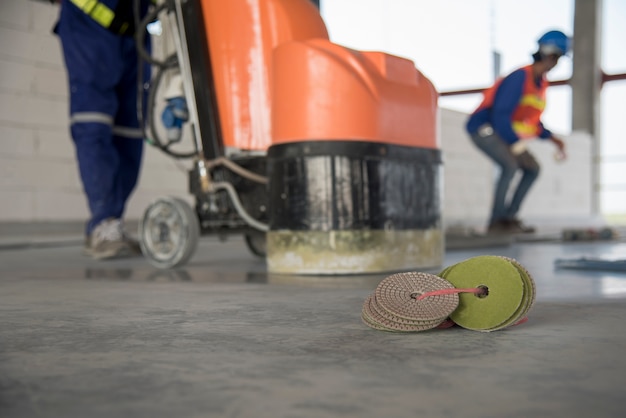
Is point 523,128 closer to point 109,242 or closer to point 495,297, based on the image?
point 109,242

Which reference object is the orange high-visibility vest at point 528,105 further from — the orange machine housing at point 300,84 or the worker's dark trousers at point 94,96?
the worker's dark trousers at point 94,96

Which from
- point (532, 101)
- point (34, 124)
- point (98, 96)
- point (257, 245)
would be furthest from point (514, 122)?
point (34, 124)

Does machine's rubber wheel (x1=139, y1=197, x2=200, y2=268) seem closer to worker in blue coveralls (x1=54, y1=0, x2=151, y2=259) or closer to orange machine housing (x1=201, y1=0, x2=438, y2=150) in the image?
orange machine housing (x1=201, y1=0, x2=438, y2=150)

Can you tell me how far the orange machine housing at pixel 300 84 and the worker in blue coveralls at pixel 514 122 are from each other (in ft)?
8.18

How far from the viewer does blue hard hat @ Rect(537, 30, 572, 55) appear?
4.21m

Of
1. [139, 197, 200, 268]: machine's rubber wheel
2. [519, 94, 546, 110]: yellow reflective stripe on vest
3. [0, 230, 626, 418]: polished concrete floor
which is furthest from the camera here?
[519, 94, 546, 110]: yellow reflective stripe on vest

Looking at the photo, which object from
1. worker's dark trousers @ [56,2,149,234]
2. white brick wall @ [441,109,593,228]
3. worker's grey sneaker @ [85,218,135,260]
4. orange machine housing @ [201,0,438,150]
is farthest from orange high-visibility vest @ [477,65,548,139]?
worker's grey sneaker @ [85,218,135,260]

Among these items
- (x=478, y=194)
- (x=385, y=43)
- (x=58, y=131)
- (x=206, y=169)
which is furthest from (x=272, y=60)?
(x=385, y=43)

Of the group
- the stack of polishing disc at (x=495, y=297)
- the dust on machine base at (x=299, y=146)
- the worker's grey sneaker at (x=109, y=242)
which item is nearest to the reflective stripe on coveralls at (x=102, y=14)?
the dust on machine base at (x=299, y=146)

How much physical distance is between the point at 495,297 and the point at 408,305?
0.13 m

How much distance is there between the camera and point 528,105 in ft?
14.6

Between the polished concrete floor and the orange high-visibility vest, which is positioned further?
the orange high-visibility vest

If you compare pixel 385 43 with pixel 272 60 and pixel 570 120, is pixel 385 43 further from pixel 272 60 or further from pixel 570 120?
pixel 272 60

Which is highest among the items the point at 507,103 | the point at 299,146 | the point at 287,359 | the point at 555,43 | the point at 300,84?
the point at 555,43
